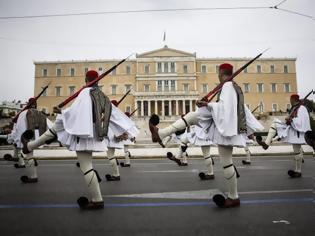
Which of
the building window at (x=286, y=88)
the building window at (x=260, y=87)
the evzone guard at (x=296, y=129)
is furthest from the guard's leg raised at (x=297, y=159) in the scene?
the building window at (x=286, y=88)

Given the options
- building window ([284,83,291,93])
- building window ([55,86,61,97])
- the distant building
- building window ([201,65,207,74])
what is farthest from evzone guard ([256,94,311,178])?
the distant building

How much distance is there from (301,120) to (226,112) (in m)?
4.20

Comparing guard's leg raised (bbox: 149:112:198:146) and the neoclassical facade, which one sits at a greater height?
the neoclassical facade

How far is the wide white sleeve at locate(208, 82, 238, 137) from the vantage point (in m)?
4.32

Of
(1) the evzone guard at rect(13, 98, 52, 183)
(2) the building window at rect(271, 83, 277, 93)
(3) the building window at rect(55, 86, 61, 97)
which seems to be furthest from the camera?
(3) the building window at rect(55, 86, 61, 97)

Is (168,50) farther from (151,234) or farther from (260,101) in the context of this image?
(151,234)

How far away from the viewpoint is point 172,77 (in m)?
69.1

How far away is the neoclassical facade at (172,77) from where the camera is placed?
6900 cm

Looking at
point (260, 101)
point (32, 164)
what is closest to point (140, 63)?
point (260, 101)

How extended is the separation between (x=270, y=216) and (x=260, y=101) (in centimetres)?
7019

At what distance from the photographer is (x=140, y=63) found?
69625 mm

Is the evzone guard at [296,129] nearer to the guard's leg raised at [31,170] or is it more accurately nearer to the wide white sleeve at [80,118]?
the wide white sleeve at [80,118]

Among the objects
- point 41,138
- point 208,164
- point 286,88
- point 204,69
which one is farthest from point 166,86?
point 41,138

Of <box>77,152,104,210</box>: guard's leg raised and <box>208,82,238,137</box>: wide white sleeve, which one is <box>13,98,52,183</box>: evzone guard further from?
<box>208,82,238,137</box>: wide white sleeve
